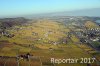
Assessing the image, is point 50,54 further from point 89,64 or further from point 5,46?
point 5,46

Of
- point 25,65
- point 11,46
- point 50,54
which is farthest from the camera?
point 11,46

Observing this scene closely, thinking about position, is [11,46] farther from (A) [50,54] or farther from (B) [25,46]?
(A) [50,54]

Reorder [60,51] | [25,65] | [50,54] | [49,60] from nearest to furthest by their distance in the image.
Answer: [25,65] → [49,60] → [50,54] → [60,51]

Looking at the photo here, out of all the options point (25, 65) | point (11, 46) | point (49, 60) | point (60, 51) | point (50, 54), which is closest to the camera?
point (25, 65)

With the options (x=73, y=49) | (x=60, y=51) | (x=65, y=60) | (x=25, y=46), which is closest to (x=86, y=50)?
(x=73, y=49)

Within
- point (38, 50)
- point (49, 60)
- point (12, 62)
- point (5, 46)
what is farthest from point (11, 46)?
point (49, 60)

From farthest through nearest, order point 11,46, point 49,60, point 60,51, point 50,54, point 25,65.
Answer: point 11,46 < point 60,51 < point 50,54 < point 49,60 < point 25,65

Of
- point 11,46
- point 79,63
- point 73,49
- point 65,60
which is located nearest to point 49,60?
point 65,60

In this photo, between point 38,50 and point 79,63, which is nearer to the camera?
point 79,63

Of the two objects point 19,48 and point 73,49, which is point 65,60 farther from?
point 19,48

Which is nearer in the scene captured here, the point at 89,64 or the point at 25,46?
the point at 89,64
